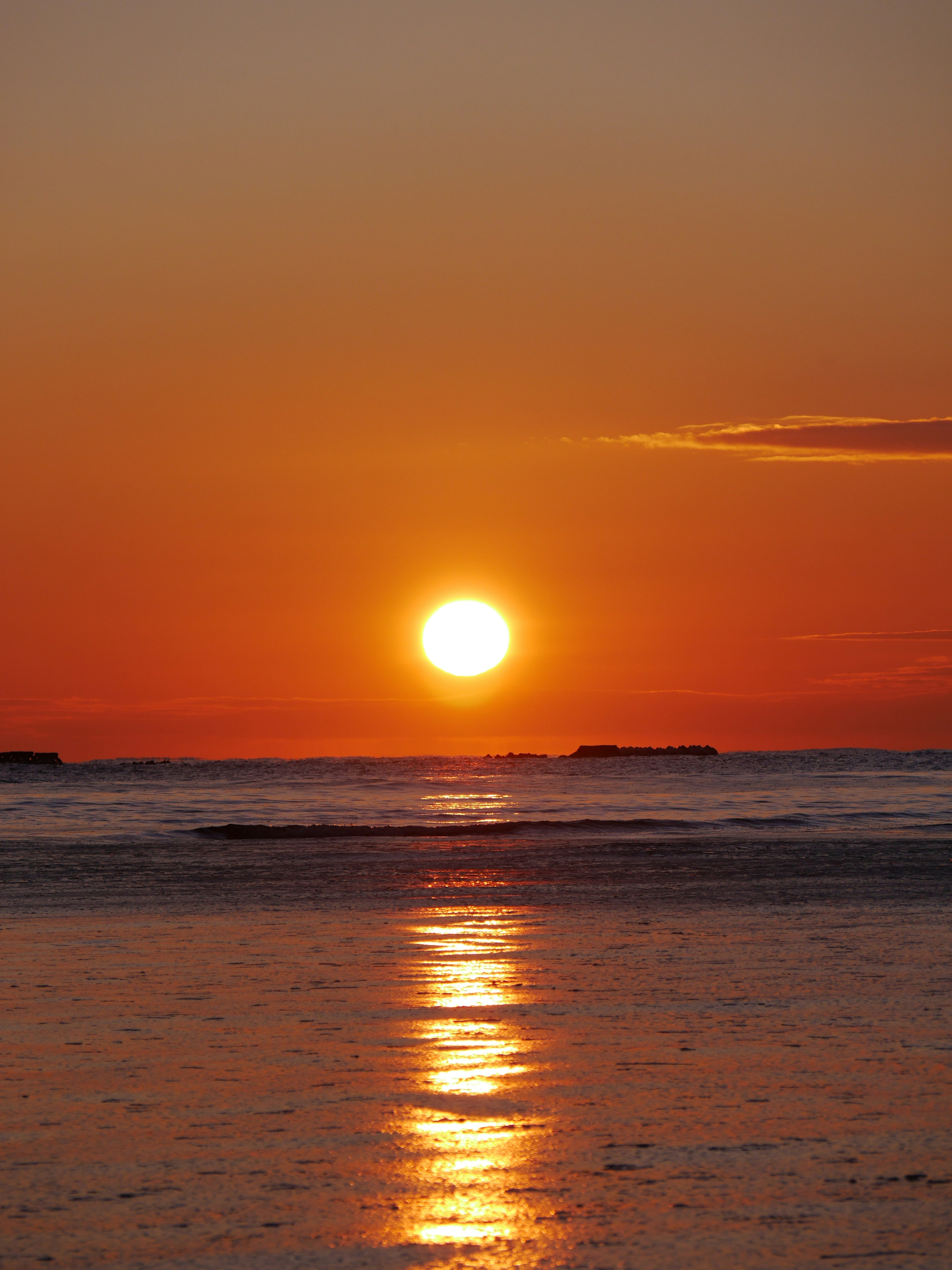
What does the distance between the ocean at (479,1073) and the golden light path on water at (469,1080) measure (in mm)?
20

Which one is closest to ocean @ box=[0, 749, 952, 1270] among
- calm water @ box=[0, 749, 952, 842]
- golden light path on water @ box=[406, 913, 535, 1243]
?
golden light path on water @ box=[406, 913, 535, 1243]

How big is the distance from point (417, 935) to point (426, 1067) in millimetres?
5312

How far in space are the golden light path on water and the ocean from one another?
0.07 ft

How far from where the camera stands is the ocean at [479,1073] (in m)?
3.96

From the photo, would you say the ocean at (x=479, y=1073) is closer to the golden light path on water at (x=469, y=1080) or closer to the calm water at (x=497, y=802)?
the golden light path on water at (x=469, y=1080)

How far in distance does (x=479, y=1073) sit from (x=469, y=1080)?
0.42 feet

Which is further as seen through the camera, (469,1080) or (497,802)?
(497,802)

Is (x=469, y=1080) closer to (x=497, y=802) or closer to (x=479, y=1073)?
(x=479, y=1073)

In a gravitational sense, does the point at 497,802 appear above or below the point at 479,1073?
above

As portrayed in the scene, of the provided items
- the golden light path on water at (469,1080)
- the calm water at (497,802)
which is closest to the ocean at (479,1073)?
the golden light path on water at (469,1080)

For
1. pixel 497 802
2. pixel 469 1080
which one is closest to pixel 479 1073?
pixel 469 1080

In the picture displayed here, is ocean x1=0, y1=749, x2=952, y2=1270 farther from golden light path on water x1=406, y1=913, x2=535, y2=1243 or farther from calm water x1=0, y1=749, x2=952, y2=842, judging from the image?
calm water x1=0, y1=749, x2=952, y2=842

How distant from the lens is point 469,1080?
19.1 ft

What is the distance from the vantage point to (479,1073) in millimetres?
5953
